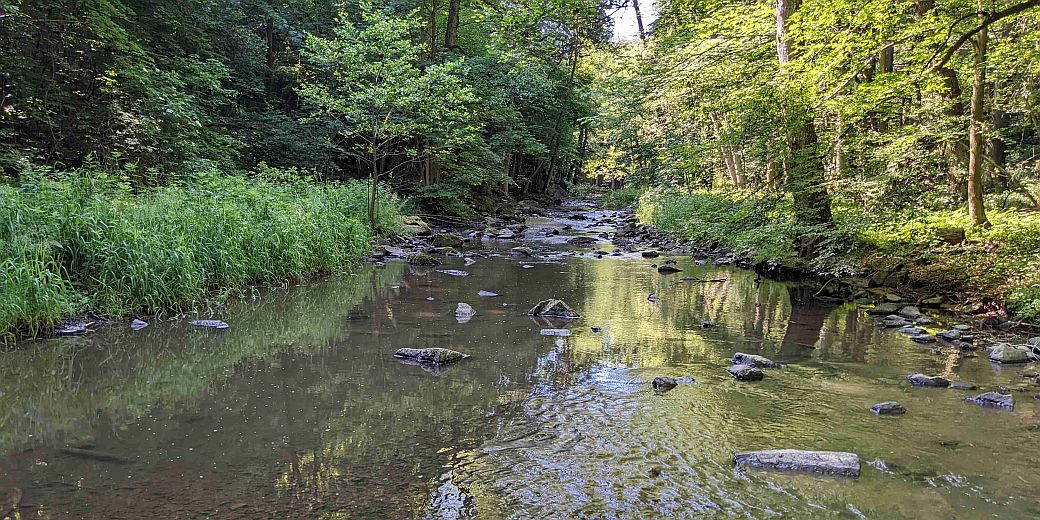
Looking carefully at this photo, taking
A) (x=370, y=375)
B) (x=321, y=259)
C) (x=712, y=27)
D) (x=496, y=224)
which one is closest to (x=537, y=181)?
(x=496, y=224)

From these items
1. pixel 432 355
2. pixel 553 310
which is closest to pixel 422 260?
pixel 553 310

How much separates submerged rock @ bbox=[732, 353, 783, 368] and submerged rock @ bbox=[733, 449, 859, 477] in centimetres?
218

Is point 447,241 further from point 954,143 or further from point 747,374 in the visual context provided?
point 747,374

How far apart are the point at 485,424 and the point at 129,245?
535 cm

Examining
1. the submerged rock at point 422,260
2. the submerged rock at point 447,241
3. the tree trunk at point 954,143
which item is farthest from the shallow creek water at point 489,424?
the submerged rock at point 447,241

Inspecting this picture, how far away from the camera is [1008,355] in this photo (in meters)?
6.20

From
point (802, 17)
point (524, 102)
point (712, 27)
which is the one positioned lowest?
point (802, 17)

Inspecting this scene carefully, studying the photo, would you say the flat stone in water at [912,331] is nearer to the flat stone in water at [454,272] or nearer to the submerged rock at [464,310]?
the submerged rock at [464,310]

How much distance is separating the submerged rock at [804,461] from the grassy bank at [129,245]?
269 inches

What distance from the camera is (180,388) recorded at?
5180 millimetres

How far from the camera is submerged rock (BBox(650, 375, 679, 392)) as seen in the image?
17.5 ft

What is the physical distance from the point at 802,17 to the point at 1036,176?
38.6 feet

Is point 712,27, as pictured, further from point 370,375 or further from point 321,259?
point 370,375

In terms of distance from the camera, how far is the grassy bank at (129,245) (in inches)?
251
